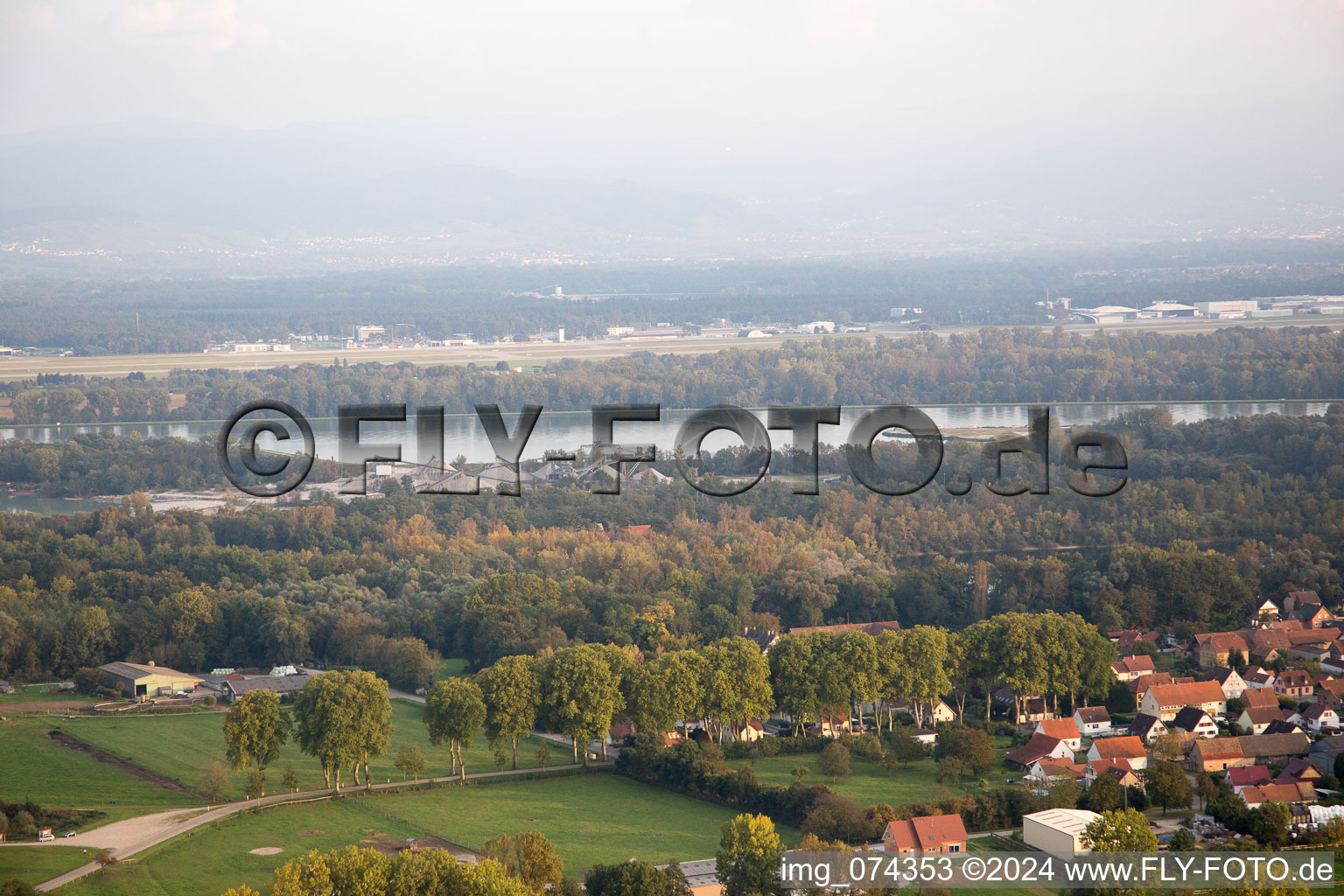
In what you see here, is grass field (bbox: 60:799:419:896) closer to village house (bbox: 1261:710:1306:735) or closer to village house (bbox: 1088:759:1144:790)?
village house (bbox: 1088:759:1144:790)

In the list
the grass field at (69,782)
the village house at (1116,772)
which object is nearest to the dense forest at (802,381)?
the grass field at (69,782)

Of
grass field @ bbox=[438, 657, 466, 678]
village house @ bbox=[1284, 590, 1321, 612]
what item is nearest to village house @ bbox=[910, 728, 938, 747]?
grass field @ bbox=[438, 657, 466, 678]

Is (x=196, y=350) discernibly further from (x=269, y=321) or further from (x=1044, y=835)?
(x=1044, y=835)

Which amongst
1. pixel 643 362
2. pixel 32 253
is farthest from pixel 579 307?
pixel 32 253

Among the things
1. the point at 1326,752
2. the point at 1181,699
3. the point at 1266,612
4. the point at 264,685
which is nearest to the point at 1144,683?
the point at 1181,699

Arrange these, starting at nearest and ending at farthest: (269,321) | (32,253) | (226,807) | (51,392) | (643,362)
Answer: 1. (226,807)
2. (51,392)
3. (643,362)
4. (269,321)
5. (32,253)

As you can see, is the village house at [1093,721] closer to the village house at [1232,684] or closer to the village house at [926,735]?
the village house at [926,735]
